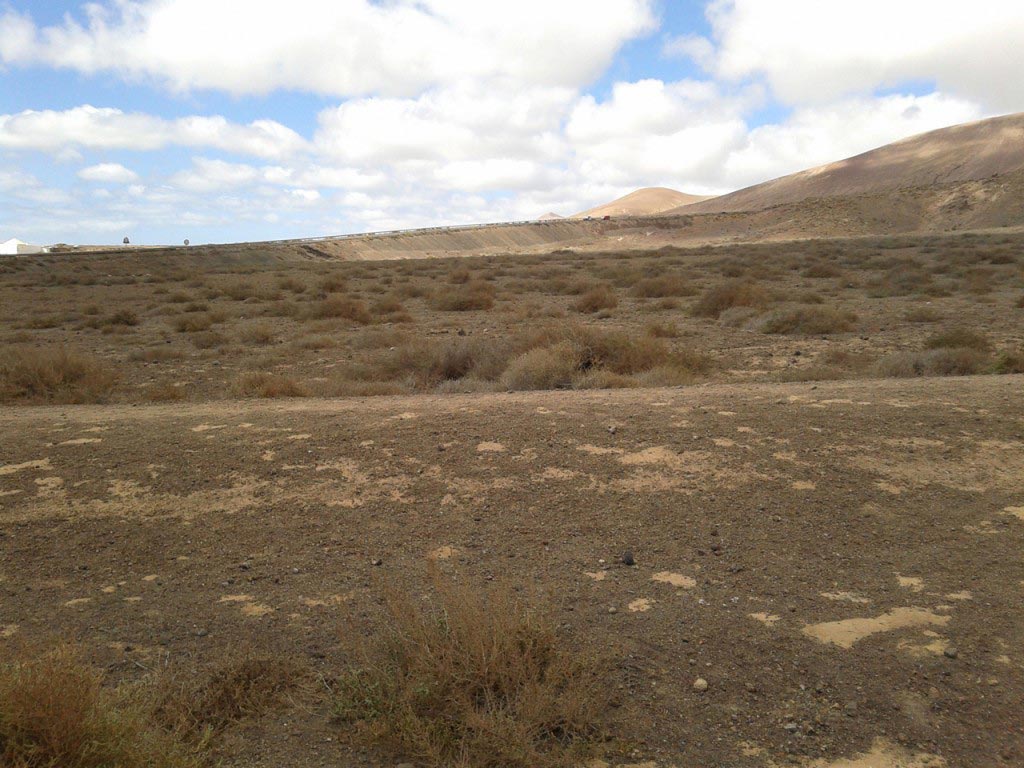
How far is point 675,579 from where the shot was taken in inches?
210

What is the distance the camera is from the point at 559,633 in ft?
15.0

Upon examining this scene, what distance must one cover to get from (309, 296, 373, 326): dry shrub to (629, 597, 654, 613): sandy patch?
1787cm

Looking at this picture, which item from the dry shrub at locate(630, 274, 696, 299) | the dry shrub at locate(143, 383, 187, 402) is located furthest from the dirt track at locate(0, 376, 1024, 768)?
the dry shrub at locate(630, 274, 696, 299)

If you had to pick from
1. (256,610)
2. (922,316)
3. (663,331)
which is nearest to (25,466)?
(256,610)

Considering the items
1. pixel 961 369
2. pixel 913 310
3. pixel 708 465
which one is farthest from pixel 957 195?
pixel 708 465

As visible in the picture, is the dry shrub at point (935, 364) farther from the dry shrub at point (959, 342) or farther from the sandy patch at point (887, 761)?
the sandy patch at point (887, 761)

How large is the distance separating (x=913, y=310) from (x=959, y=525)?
49.2 ft

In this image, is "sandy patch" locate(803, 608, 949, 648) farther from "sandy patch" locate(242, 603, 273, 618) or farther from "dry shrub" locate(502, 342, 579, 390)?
"dry shrub" locate(502, 342, 579, 390)

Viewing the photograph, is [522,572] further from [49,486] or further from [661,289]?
[661,289]

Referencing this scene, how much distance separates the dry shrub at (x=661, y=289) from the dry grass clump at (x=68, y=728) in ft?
76.9

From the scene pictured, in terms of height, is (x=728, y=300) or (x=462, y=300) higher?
(x=462, y=300)

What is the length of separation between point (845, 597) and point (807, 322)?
538 inches

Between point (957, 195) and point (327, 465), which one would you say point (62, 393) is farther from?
point (957, 195)

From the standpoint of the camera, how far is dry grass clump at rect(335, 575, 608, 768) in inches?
139
